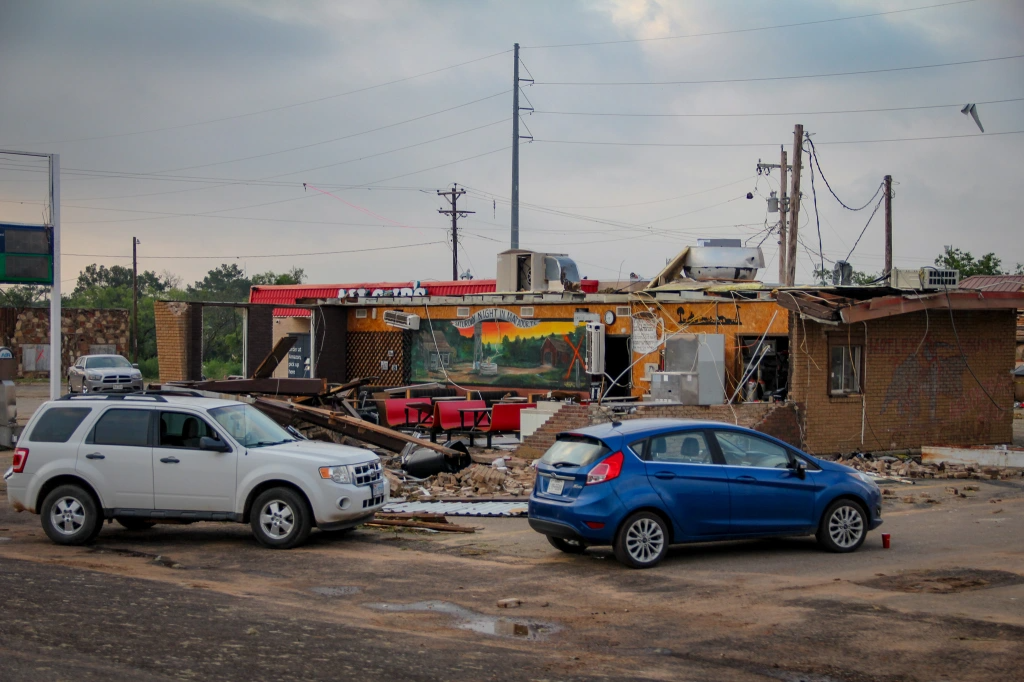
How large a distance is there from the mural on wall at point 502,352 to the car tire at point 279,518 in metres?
14.2

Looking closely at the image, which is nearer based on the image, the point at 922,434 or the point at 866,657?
the point at 866,657

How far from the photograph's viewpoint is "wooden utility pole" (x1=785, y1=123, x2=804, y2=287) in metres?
34.3

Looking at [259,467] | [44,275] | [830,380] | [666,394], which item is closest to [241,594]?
[259,467]

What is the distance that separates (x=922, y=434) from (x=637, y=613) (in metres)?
15.8

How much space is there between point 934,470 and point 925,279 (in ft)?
12.9

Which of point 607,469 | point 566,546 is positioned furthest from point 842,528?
point 566,546

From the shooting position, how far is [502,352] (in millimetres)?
26531

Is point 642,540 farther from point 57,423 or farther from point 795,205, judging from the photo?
point 795,205

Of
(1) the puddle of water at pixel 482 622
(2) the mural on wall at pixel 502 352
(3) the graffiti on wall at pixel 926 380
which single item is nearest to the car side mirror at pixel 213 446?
(1) the puddle of water at pixel 482 622

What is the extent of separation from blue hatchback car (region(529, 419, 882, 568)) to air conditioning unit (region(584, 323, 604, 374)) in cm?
1258

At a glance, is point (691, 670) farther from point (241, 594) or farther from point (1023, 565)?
point (1023, 565)

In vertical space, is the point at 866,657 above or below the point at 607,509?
below

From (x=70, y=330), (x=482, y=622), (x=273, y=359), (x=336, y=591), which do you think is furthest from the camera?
(x=70, y=330)

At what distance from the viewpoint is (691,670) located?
691 cm
